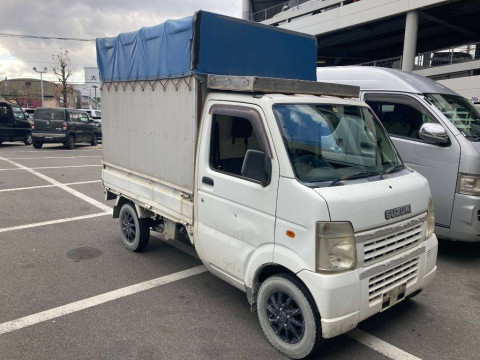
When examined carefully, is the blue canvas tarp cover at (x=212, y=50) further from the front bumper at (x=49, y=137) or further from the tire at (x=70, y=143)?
the tire at (x=70, y=143)

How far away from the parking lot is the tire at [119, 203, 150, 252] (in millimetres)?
152

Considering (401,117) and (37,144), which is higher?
(401,117)

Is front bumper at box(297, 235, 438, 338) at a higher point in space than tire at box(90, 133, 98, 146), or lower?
higher

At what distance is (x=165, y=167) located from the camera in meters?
4.37

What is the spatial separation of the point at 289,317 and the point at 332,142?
153 cm

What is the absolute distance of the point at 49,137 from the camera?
59.7ft

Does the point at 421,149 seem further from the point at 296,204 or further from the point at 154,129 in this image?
the point at 154,129

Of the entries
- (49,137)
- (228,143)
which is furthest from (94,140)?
(228,143)

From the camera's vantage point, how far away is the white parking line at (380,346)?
3203 mm

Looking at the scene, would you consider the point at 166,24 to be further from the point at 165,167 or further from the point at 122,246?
the point at 122,246

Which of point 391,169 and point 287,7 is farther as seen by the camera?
point 287,7

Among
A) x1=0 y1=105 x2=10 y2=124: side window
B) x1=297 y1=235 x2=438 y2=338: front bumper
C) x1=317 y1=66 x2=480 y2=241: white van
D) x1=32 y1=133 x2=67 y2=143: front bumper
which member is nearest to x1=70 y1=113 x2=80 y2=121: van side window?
x1=32 y1=133 x2=67 y2=143: front bumper

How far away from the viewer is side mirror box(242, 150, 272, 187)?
125 inches

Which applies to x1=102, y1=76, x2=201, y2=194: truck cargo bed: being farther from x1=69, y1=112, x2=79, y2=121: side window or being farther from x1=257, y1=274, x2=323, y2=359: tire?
x1=69, y1=112, x2=79, y2=121: side window
